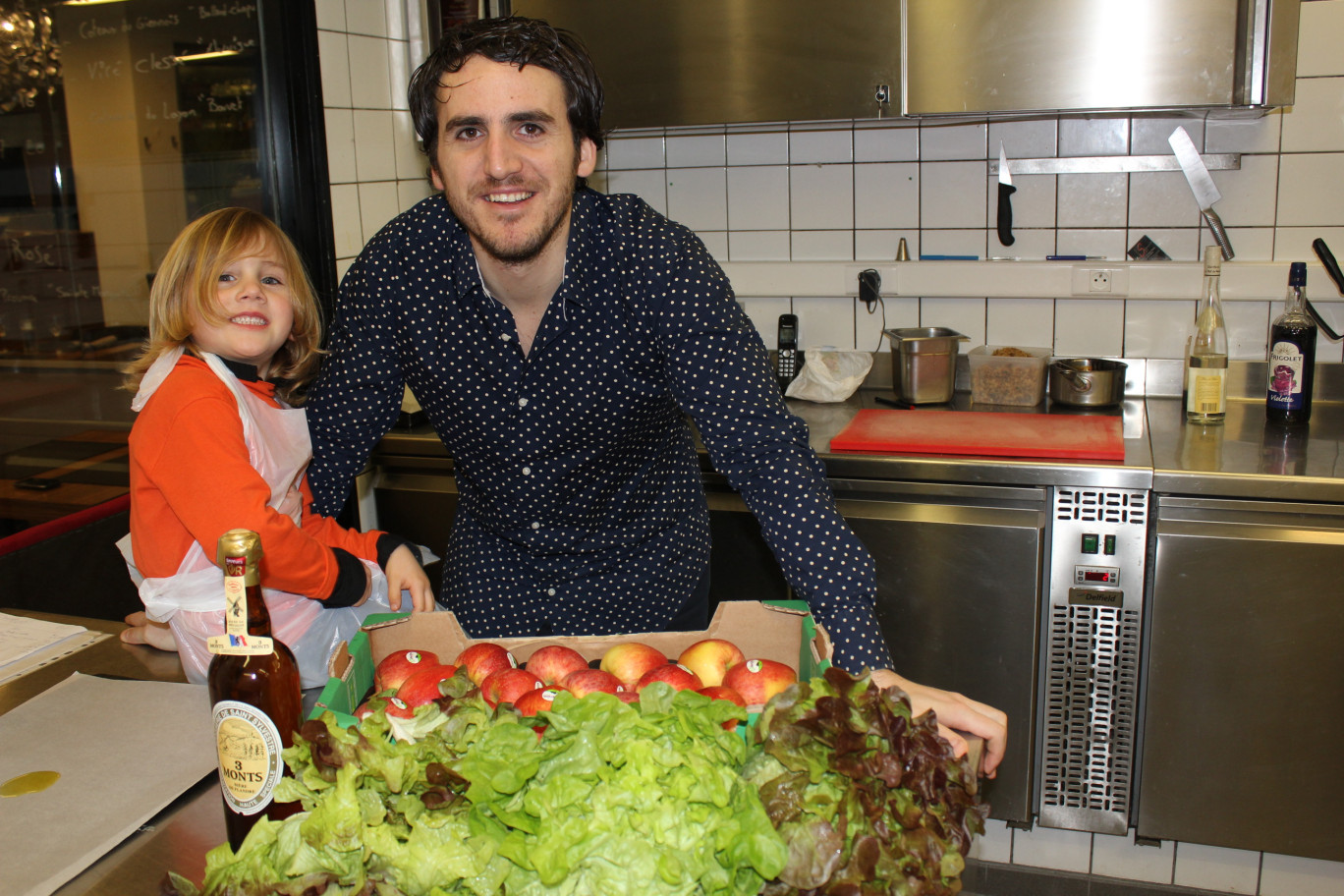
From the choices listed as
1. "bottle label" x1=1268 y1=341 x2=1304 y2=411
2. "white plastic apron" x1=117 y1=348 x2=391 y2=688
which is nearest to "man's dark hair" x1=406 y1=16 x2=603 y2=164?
"white plastic apron" x1=117 y1=348 x2=391 y2=688

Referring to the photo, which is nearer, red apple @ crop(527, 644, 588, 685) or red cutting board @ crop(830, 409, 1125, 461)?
red apple @ crop(527, 644, 588, 685)

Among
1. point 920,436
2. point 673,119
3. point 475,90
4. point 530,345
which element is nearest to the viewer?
point 475,90

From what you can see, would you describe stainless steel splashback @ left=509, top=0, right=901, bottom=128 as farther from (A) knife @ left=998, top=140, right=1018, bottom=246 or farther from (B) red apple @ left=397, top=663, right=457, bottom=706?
(B) red apple @ left=397, top=663, right=457, bottom=706

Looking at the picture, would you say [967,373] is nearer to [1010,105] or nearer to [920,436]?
[920,436]

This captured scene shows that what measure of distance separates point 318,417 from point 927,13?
4.87ft

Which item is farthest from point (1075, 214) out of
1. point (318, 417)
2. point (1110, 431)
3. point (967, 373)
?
point (318, 417)

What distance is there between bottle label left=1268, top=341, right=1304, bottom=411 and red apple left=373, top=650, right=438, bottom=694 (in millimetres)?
1962

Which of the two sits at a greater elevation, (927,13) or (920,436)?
(927,13)

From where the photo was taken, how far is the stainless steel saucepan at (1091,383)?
2.37m

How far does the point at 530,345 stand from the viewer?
4.59 ft

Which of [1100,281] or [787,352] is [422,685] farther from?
[1100,281]

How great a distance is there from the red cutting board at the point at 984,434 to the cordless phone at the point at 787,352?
319 mm

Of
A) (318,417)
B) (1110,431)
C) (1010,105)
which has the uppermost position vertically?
(1010,105)

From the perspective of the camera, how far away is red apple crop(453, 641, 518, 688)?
1014 mm
